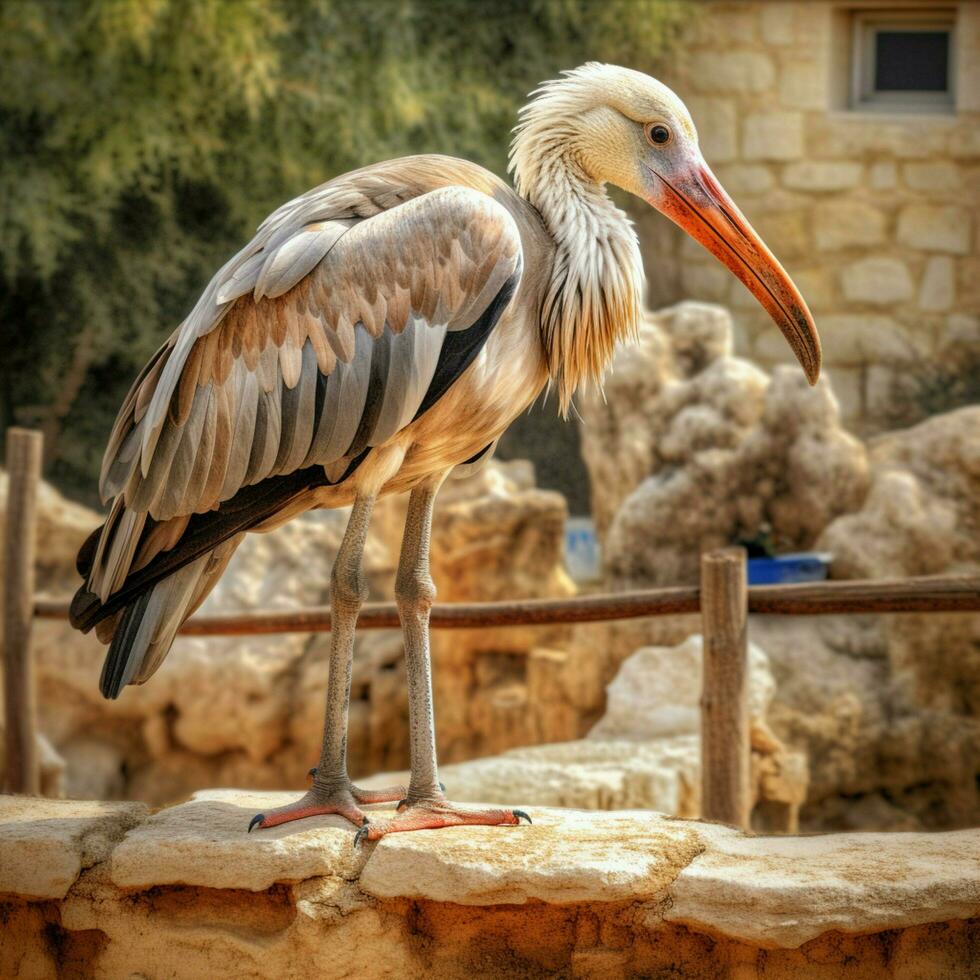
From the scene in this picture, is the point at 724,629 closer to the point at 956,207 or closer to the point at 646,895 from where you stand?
the point at 646,895

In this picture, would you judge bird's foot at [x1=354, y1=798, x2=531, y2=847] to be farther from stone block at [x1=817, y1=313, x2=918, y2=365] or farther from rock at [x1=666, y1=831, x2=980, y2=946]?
stone block at [x1=817, y1=313, x2=918, y2=365]

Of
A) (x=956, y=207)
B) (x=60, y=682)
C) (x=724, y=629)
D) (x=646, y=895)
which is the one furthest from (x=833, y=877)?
(x=956, y=207)

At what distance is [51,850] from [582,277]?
1.71 meters

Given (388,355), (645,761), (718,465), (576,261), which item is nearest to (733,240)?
(576,261)

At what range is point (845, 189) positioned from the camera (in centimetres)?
1016

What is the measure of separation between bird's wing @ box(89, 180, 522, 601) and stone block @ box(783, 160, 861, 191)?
289 inches

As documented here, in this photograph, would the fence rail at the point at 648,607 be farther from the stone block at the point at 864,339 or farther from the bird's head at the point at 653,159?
the stone block at the point at 864,339

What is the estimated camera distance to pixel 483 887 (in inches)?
123

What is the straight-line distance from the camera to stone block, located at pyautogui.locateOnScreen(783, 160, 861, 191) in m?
10.1

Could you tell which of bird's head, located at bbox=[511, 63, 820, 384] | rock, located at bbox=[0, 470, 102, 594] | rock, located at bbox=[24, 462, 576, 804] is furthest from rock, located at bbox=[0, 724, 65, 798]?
bird's head, located at bbox=[511, 63, 820, 384]

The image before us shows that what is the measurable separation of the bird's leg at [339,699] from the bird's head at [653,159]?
0.93 metres

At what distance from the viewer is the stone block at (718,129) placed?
33.4 feet

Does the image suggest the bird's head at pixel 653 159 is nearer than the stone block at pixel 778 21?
Yes

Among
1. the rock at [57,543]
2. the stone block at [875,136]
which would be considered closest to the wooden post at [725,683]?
the rock at [57,543]
